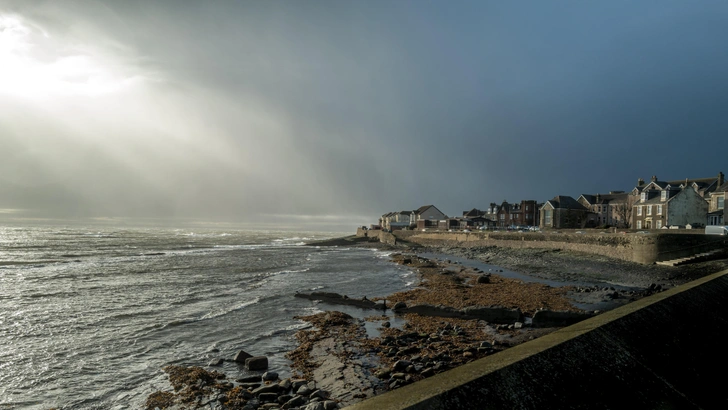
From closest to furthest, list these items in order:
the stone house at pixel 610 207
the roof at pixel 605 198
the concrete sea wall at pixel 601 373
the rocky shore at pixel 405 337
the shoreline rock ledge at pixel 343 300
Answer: the concrete sea wall at pixel 601 373 → the rocky shore at pixel 405 337 → the shoreline rock ledge at pixel 343 300 → the stone house at pixel 610 207 → the roof at pixel 605 198

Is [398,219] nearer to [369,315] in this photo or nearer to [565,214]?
[565,214]

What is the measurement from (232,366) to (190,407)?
8.53 ft

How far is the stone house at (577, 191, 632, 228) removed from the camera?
7769 cm

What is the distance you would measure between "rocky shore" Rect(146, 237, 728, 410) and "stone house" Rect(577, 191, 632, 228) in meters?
55.7

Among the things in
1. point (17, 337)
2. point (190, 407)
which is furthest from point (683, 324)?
point (17, 337)

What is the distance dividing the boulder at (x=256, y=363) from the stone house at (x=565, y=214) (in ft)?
267

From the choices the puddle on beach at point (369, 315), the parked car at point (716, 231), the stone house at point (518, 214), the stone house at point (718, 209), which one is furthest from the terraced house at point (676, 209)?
the puddle on beach at point (369, 315)

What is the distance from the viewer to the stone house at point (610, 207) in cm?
7769

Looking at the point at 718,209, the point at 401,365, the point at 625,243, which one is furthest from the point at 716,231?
the point at 401,365

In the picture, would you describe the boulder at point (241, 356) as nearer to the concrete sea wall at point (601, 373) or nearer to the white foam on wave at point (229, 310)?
the white foam on wave at point (229, 310)

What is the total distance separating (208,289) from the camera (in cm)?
2602

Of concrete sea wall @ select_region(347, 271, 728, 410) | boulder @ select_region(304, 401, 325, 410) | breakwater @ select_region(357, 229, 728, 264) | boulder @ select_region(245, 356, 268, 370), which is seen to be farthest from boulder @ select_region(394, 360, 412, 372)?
breakwater @ select_region(357, 229, 728, 264)

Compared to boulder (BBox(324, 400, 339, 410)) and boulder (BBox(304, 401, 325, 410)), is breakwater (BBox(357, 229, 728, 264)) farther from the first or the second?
boulder (BBox(304, 401, 325, 410))

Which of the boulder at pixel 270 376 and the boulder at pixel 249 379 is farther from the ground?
the boulder at pixel 270 376
